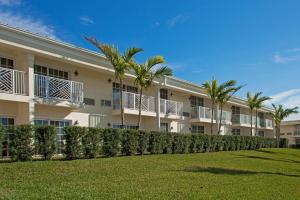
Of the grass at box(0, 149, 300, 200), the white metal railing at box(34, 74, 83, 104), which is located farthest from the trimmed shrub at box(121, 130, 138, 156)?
the white metal railing at box(34, 74, 83, 104)

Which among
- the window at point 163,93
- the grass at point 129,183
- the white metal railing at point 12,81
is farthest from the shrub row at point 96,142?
the window at point 163,93

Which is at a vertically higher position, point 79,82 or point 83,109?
point 79,82

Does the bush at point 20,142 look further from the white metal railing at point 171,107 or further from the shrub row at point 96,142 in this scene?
the white metal railing at point 171,107

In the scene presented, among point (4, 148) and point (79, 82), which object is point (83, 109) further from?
point (4, 148)

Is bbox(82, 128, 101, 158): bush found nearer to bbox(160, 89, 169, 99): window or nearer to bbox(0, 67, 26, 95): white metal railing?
bbox(0, 67, 26, 95): white metal railing

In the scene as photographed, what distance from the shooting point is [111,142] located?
16.0m

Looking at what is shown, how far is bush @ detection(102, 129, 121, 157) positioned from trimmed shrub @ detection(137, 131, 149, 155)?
1.62 m

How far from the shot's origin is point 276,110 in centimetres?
4872

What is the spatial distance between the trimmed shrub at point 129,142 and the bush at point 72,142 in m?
2.79

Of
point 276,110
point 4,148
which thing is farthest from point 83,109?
point 276,110

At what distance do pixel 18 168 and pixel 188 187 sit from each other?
5.41 m

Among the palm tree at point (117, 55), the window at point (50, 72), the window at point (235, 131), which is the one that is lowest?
the window at point (235, 131)

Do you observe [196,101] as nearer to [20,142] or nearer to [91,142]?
[91,142]

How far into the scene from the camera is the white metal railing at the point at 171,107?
26.2 m
